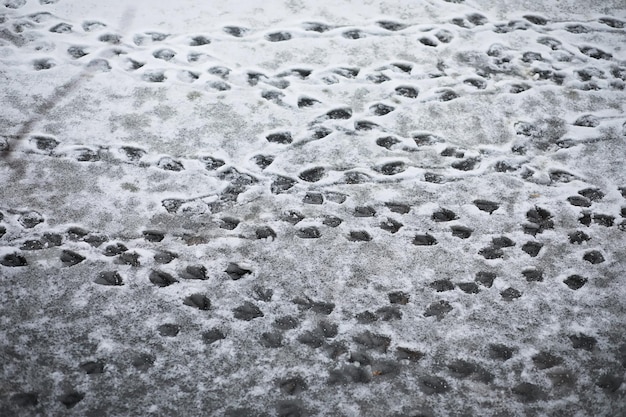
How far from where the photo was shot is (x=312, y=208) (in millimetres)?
3477

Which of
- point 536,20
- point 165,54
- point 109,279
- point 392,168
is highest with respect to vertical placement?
point 536,20

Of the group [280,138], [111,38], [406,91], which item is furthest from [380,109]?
[111,38]

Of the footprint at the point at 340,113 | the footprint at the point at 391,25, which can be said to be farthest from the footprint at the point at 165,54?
the footprint at the point at 391,25

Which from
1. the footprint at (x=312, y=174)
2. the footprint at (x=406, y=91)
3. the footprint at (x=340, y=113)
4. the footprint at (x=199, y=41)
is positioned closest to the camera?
the footprint at (x=312, y=174)

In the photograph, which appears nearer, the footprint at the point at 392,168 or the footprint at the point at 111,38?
the footprint at the point at 392,168

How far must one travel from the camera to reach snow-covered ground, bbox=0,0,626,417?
8.89 ft

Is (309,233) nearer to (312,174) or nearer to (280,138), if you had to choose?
(312,174)

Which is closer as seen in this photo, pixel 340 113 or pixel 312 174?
pixel 312 174

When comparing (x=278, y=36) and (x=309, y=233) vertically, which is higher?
(x=278, y=36)

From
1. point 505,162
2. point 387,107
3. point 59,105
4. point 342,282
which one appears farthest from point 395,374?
point 59,105

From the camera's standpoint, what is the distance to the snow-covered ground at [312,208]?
271cm

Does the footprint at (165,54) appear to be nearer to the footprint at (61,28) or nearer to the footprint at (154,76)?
the footprint at (154,76)

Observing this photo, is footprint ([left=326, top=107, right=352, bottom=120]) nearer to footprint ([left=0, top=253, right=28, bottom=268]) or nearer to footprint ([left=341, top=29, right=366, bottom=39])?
footprint ([left=341, top=29, right=366, bottom=39])

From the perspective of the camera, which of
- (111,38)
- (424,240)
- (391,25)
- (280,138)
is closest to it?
(424,240)
